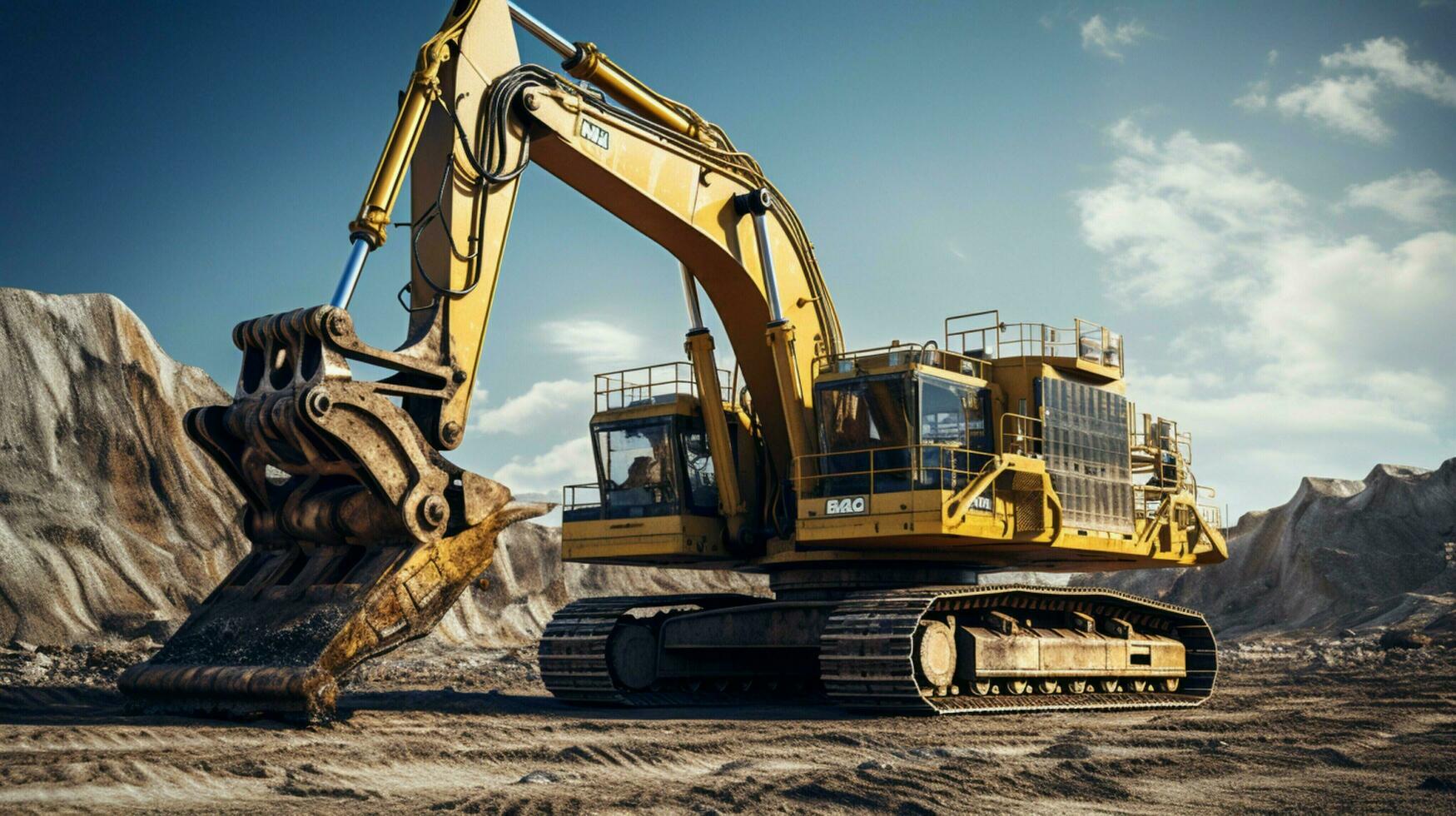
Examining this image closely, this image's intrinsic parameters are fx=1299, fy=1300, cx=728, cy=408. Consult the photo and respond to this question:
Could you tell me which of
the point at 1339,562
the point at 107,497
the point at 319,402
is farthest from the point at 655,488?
the point at 1339,562

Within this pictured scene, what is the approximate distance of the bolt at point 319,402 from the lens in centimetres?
909

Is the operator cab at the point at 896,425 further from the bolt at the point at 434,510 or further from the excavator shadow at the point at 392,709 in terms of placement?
the bolt at the point at 434,510

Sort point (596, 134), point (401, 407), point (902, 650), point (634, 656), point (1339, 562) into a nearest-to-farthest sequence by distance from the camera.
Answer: point (401, 407) → point (902, 650) → point (596, 134) → point (634, 656) → point (1339, 562)

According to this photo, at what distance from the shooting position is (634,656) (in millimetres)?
14047

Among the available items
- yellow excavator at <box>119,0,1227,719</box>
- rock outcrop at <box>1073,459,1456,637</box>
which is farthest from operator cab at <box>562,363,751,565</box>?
rock outcrop at <box>1073,459,1456,637</box>

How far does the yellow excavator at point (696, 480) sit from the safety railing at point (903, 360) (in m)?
0.06

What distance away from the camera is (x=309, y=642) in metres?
8.93

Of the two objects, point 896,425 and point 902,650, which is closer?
point 902,650

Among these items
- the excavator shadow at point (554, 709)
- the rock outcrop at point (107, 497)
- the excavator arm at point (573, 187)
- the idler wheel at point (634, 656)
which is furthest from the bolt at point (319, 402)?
the rock outcrop at point (107, 497)

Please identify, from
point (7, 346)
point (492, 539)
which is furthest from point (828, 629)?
point (7, 346)

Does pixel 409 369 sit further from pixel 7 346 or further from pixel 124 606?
pixel 7 346

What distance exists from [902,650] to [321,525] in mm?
5142

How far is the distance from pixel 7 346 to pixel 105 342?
101 inches

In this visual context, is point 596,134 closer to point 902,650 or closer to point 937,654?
point 902,650
